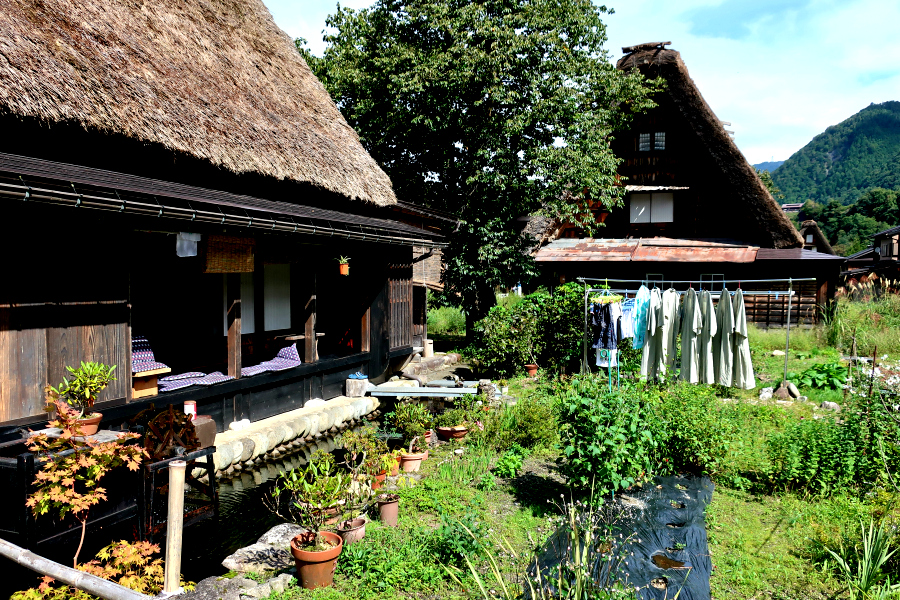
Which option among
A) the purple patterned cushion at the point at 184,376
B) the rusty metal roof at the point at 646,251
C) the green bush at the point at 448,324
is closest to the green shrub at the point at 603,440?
the purple patterned cushion at the point at 184,376

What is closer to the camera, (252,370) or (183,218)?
(183,218)

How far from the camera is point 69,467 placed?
13.8ft

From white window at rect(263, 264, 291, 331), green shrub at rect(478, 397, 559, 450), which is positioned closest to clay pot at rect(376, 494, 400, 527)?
green shrub at rect(478, 397, 559, 450)

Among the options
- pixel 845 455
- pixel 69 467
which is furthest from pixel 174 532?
pixel 845 455

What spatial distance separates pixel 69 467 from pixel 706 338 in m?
8.90

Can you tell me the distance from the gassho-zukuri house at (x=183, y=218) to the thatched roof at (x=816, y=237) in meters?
26.7

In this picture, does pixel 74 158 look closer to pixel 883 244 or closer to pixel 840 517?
pixel 840 517

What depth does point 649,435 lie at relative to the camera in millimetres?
5809

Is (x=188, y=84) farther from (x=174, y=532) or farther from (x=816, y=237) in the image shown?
(x=816, y=237)

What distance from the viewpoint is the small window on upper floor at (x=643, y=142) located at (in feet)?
66.2

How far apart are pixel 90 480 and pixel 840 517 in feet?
22.2

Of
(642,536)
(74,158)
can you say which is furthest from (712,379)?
(74,158)

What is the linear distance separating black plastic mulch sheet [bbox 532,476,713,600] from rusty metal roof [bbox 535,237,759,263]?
42.0ft

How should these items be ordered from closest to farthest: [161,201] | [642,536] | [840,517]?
[642,536] → [840,517] → [161,201]
